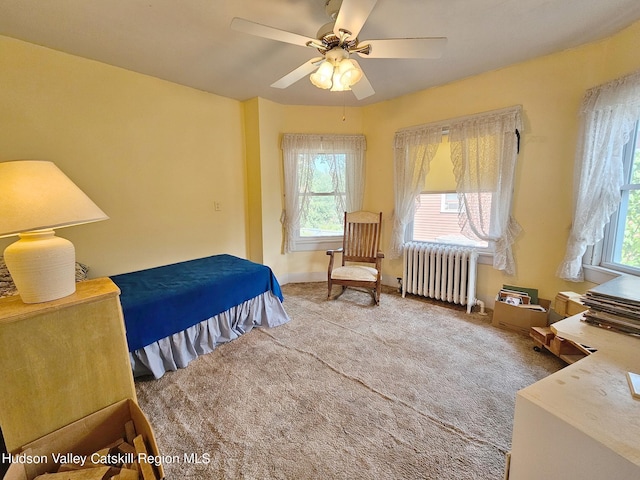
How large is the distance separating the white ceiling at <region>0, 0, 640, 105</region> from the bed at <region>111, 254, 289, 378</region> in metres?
1.89

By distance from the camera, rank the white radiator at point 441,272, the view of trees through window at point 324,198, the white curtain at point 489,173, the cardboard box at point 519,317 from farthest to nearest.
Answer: the view of trees through window at point 324,198 → the white radiator at point 441,272 → the white curtain at point 489,173 → the cardboard box at point 519,317

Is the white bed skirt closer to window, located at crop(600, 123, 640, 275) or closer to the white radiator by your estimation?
the white radiator

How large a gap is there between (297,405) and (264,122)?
123 inches

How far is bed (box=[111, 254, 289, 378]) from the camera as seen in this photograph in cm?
186

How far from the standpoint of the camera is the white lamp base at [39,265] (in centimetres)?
104

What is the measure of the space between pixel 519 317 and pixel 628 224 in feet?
3.54

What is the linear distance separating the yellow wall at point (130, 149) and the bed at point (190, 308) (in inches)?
19.2

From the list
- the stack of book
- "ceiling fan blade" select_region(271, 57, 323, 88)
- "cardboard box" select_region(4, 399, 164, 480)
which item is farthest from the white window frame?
the stack of book

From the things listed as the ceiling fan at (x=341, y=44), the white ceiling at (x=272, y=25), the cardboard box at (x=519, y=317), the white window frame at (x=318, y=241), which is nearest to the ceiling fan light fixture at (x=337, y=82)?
the ceiling fan at (x=341, y=44)

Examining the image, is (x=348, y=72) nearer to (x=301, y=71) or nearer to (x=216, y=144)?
(x=301, y=71)

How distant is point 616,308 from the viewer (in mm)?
1138

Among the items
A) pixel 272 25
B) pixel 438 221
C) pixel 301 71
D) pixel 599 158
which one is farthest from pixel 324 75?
pixel 438 221

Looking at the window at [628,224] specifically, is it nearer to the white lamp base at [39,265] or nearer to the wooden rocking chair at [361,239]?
the wooden rocking chair at [361,239]

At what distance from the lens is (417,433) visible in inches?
57.1
